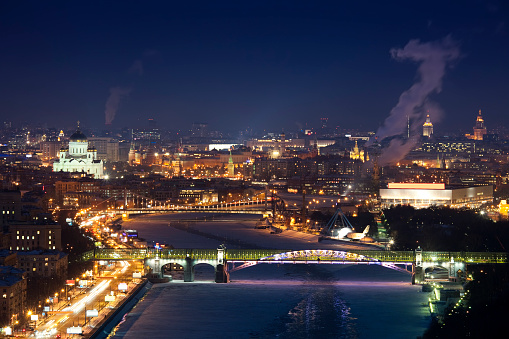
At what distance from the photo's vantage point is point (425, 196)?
4191 cm

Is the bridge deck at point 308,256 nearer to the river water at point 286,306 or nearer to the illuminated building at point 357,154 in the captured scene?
the river water at point 286,306

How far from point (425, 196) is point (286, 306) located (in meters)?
23.3

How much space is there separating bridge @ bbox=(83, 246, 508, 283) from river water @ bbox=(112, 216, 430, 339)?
32cm

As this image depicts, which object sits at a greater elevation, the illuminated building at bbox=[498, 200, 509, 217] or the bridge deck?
the illuminated building at bbox=[498, 200, 509, 217]

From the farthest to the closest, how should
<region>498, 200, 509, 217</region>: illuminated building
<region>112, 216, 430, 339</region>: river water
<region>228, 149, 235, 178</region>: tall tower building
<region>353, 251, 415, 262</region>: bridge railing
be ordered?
<region>228, 149, 235, 178</region>: tall tower building, <region>498, 200, 509, 217</region>: illuminated building, <region>353, 251, 415, 262</region>: bridge railing, <region>112, 216, 430, 339</region>: river water

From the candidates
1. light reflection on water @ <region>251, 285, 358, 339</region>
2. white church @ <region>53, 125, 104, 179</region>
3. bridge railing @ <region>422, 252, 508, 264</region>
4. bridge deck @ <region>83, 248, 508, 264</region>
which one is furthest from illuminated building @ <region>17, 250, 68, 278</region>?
white church @ <region>53, 125, 104, 179</region>

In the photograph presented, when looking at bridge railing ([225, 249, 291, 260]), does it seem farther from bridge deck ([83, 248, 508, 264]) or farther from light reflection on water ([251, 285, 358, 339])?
light reflection on water ([251, 285, 358, 339])

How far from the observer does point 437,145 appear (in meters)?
79.0

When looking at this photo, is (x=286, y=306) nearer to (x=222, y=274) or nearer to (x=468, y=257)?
(x=222, y=274)

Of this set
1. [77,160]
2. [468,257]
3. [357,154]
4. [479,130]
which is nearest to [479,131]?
[479,130]

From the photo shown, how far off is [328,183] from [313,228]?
18.6 metres

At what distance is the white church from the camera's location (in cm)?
5762

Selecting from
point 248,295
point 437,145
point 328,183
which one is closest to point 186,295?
point 248,295

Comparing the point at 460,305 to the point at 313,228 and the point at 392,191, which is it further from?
the point at 392,191
